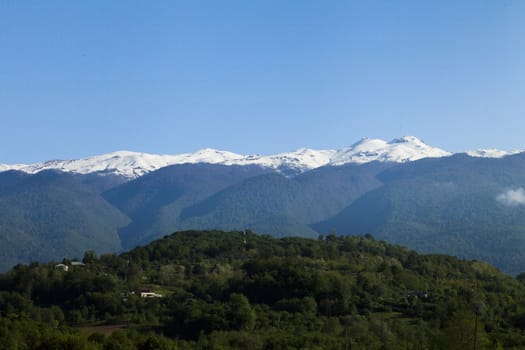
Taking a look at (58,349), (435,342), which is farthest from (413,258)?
(58,349)

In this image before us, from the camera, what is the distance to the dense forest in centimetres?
9388

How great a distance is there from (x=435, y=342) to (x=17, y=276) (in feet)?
312

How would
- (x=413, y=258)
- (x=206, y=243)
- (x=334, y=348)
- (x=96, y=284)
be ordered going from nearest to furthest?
1. (x=334, y=348)
2. (x=96, y=284)
3. (x=413, y=258)
4. (x=206, y=243)

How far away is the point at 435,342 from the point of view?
82812mm

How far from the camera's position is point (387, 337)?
9969cm

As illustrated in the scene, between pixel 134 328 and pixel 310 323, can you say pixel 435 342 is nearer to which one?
pixel 310 323

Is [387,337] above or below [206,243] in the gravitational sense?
below

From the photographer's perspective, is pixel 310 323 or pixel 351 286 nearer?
pixel 310 323

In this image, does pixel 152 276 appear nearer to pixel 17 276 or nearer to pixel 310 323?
pixel 17 276

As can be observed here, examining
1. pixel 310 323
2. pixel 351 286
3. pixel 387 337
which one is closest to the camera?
pixel 387 337

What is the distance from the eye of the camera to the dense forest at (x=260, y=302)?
9388 centimetres

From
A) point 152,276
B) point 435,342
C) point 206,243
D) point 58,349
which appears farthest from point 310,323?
point 206,243

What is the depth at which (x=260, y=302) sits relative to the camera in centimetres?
13338

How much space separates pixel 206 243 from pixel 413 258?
48908 mm
